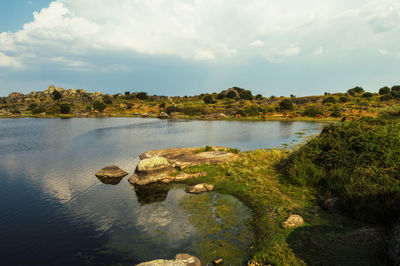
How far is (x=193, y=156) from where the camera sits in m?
32.6

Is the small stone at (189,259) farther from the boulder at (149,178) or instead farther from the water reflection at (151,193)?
the boulder at (149,178)

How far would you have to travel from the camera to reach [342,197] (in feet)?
51.4

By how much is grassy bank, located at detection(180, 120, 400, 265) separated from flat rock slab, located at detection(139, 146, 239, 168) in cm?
258

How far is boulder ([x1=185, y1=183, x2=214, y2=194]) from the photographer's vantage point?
826 inches

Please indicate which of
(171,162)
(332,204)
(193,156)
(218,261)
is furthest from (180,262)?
(193,156)

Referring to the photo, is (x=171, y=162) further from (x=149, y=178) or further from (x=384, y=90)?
(x=384, y=90)

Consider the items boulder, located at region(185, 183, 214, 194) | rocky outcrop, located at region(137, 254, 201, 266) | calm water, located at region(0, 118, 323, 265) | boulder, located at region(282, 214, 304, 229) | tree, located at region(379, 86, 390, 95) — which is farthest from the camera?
tree, located at region(379, 86, 390, 95)

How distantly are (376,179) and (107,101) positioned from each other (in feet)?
550

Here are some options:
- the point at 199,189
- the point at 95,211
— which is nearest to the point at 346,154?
the point at 199,189

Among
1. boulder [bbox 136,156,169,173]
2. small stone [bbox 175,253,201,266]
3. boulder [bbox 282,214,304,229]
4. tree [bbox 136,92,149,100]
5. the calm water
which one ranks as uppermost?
tree [bbox 136,92,149,100]

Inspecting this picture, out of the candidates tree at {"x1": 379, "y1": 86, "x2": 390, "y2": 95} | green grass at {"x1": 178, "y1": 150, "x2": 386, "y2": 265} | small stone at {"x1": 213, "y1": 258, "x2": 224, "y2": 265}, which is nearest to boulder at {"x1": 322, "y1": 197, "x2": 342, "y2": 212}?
green grass at {"x1": 178, "y1": 150, "x2": 386, "y2": 265}

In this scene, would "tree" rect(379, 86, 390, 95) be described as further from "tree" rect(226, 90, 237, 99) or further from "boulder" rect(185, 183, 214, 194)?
"boulder" rect(185, 183, 214, 194)

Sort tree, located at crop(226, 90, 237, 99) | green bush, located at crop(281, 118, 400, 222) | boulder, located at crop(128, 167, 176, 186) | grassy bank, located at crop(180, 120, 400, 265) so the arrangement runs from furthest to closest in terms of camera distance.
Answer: tree, located at crop(226, 90, 237, 99) < boulder, located at crop(128, 167, 176, 186) < green bush, located at crop(281, 118, 400, 222) < grassy bank, located at crop(180, 120, 400, 265)

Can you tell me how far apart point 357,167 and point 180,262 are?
1569cm
